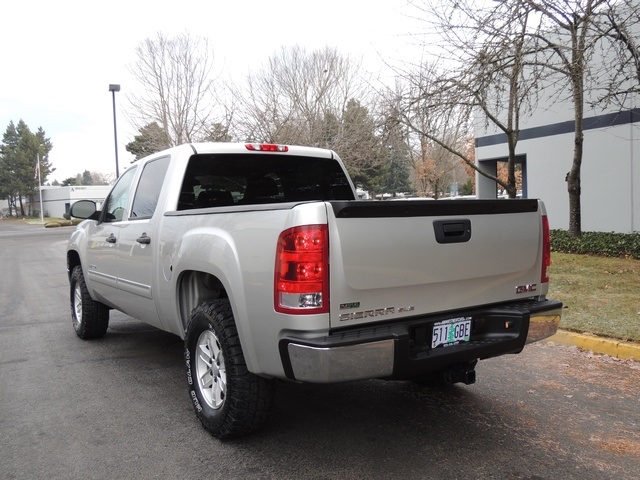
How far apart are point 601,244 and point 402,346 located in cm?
1001

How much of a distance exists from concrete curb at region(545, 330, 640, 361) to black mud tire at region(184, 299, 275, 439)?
3.76 m

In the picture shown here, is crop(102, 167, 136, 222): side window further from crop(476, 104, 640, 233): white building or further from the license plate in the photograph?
crop(476, 104, 640, 233): white building

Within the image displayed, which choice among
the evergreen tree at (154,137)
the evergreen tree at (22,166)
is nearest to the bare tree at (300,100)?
the evergreen tree at (154,137)

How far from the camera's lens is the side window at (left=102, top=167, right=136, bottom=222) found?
216 inches

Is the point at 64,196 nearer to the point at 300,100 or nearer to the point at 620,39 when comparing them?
the point at 300,100

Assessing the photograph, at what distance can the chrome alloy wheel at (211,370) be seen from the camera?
3582mm

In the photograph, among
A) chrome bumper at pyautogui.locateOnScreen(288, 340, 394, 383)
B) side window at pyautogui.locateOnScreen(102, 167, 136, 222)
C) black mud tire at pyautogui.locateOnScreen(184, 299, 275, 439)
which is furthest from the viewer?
side window at pyautogui.locateOnScreen(102, 167, 136, 222)

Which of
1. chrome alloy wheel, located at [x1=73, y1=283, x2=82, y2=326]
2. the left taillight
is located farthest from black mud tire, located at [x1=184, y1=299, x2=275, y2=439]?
chrome alloy wheel, located at [x1=73, y1=283, x2=82, y2=326]

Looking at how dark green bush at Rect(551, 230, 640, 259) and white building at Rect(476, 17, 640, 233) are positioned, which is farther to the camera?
white building at Rect(476, 17, 640, 233)

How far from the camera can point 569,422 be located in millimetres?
3822

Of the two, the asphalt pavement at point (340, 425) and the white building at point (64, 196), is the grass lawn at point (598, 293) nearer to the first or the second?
the asphalt pavement at point (340, 425)

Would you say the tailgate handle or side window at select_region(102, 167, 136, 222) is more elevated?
side window at select_region(102, 167, 136, 222)

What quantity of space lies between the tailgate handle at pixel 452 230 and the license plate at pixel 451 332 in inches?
19.1

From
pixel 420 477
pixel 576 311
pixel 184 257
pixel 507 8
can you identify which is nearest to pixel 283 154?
pixel 184 257
